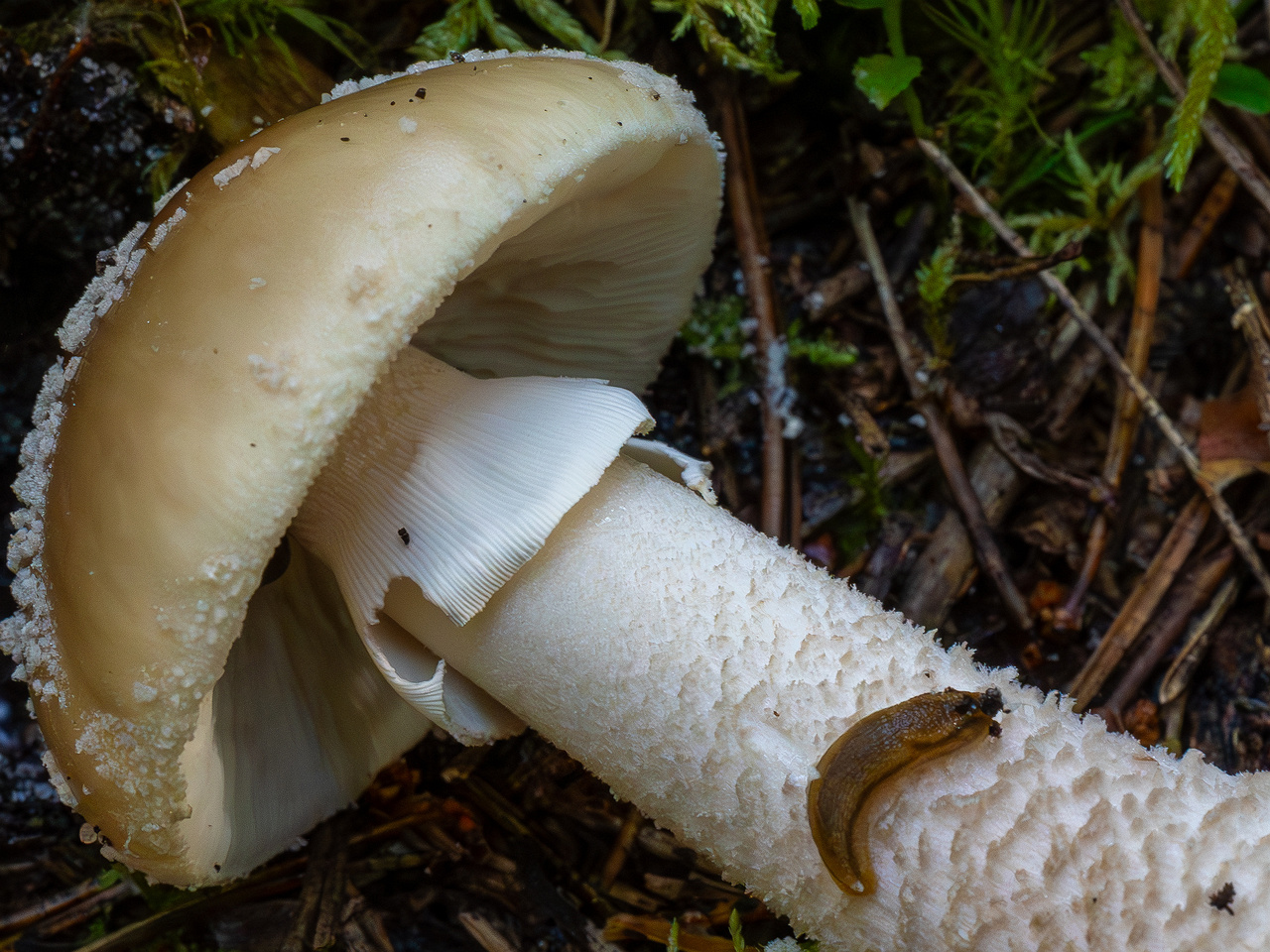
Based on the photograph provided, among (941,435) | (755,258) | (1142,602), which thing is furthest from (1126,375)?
(755,258)

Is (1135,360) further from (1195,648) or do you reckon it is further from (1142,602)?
(1195,648)

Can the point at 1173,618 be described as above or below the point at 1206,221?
below

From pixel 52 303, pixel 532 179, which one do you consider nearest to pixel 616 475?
pixel 532 179

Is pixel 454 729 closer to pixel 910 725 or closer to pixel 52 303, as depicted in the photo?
pixel 910 725

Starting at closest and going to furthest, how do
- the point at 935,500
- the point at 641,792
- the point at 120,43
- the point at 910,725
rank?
the point at 910,725
the point at 641,792
the point at 120,43
the point at 935,500

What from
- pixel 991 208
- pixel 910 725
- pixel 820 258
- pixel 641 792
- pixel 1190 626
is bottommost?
pixel 641 792

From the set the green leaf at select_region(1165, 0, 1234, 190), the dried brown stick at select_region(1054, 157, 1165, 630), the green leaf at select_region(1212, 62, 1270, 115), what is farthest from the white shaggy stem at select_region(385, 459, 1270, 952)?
the green leaf at select_region(1212, 62, 1270, 115)
